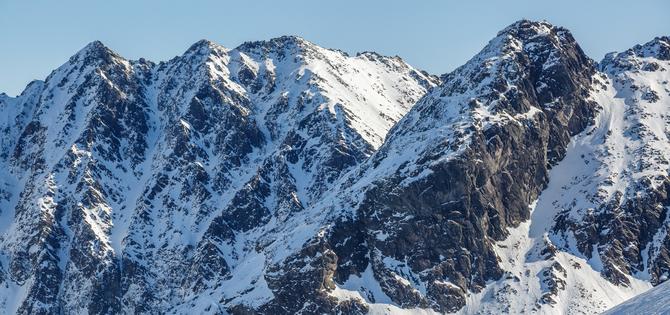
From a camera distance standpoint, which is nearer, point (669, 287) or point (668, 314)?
point (668, 314)

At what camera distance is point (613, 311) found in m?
62.4

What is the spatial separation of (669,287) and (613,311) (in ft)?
12.5

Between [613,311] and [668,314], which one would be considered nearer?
[668,314]

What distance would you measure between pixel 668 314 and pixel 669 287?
186 inches

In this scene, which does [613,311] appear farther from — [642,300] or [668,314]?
[668,314]

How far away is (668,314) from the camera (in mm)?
56188

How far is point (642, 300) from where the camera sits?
6088 cm

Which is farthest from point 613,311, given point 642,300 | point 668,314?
point 668,314

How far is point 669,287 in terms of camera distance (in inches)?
2384

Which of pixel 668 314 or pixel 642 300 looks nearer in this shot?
pixel 668 314

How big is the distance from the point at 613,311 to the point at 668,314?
6.44 meters
